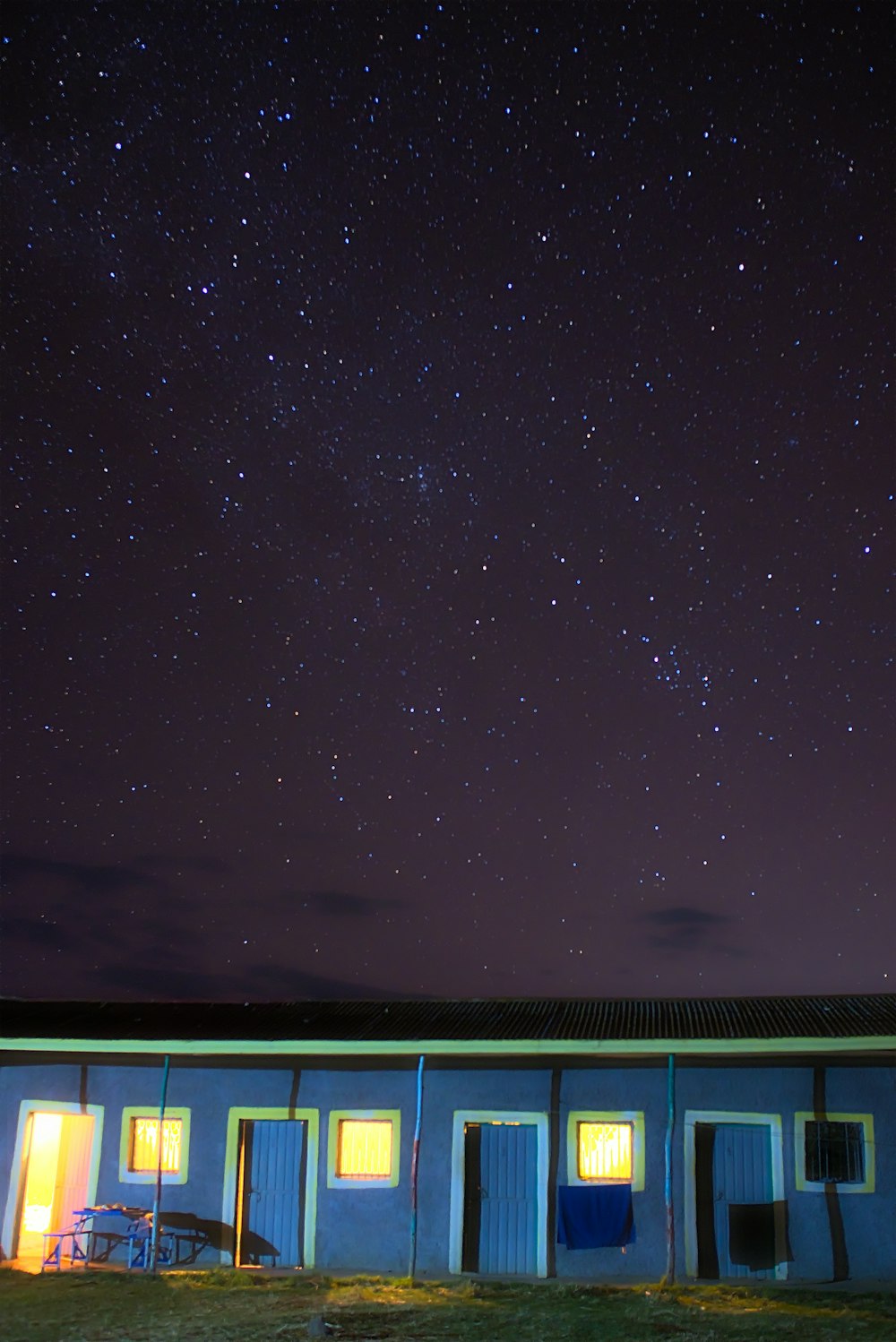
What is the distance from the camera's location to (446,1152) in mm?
17594

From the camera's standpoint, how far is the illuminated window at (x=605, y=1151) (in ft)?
56.5

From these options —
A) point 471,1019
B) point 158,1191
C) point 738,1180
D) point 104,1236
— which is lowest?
point 104,1236

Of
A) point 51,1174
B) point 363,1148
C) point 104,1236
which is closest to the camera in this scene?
point 363,1148

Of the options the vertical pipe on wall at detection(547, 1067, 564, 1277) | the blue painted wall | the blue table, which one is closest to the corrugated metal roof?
the blue painted wall

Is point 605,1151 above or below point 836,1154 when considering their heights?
below

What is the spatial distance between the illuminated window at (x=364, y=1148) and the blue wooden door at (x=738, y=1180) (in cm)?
473

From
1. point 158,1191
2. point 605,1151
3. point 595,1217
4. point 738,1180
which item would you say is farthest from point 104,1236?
point 738,1180

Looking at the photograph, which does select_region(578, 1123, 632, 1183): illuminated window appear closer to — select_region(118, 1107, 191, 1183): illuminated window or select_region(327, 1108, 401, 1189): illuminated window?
select_region(327, 1108, 401, 1189): illuminated window

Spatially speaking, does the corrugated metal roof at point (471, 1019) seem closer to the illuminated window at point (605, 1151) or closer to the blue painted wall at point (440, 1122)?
the blue painted wall at point (440, 1122)

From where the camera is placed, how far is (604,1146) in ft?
56.8

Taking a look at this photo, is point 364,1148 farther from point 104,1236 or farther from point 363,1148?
point 104,1236

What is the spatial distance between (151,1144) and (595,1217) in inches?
270

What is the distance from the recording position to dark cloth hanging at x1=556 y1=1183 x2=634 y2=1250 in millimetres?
16641

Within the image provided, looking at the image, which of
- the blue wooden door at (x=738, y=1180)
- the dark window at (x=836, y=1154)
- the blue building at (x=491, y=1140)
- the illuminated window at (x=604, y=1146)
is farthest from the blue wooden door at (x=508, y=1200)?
the dark window at (x=836, y=1154)
